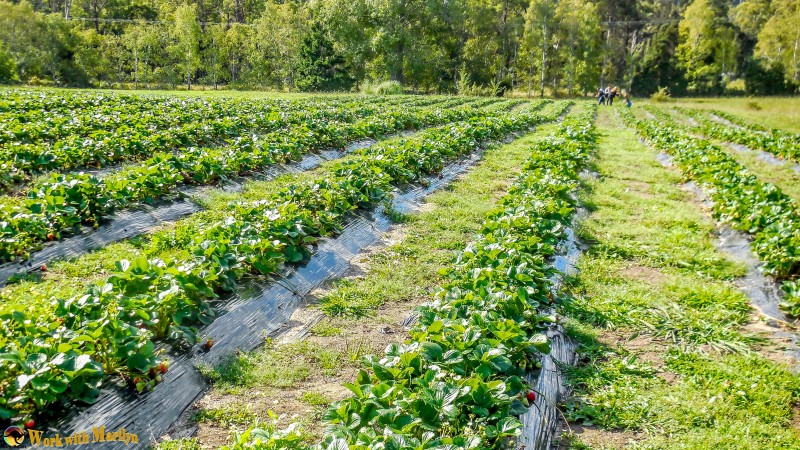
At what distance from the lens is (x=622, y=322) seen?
5.23 metres

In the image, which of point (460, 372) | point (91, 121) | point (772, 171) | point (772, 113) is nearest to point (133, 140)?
point (91, 121)

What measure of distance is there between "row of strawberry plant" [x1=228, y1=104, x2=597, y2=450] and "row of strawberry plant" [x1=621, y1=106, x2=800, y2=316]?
2818 millimetres

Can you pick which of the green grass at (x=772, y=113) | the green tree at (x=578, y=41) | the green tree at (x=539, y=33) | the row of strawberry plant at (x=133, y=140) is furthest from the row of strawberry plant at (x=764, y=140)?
the green tree at (x=578, y=41)

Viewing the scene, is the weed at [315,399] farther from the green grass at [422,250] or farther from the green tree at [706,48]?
the green tree at [706,48]

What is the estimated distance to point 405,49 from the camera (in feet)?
151

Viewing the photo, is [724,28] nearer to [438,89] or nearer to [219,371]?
[438,89]

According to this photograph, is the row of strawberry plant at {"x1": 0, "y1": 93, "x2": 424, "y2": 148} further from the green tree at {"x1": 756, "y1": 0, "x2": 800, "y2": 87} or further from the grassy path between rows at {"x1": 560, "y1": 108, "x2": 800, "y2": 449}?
the green tree at {"x1": 756, "y1": 0, "x2": 800, "y2": 87}

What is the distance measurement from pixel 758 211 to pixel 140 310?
7380 mm

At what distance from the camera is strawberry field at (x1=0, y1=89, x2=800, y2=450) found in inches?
127

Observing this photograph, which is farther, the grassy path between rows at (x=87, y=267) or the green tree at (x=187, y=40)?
the green tree at (x=187, y=40)

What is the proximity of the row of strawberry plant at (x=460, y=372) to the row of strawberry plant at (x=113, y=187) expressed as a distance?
14.1ft

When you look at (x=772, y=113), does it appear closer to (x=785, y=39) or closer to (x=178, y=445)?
(x=785, y=39)

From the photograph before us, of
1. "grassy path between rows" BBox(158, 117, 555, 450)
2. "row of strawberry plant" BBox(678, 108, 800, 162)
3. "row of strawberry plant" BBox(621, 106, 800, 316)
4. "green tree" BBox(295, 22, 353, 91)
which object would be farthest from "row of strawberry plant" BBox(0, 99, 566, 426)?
"green tree" BBox(295, 22, 353, 91)

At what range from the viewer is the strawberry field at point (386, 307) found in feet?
10.6
